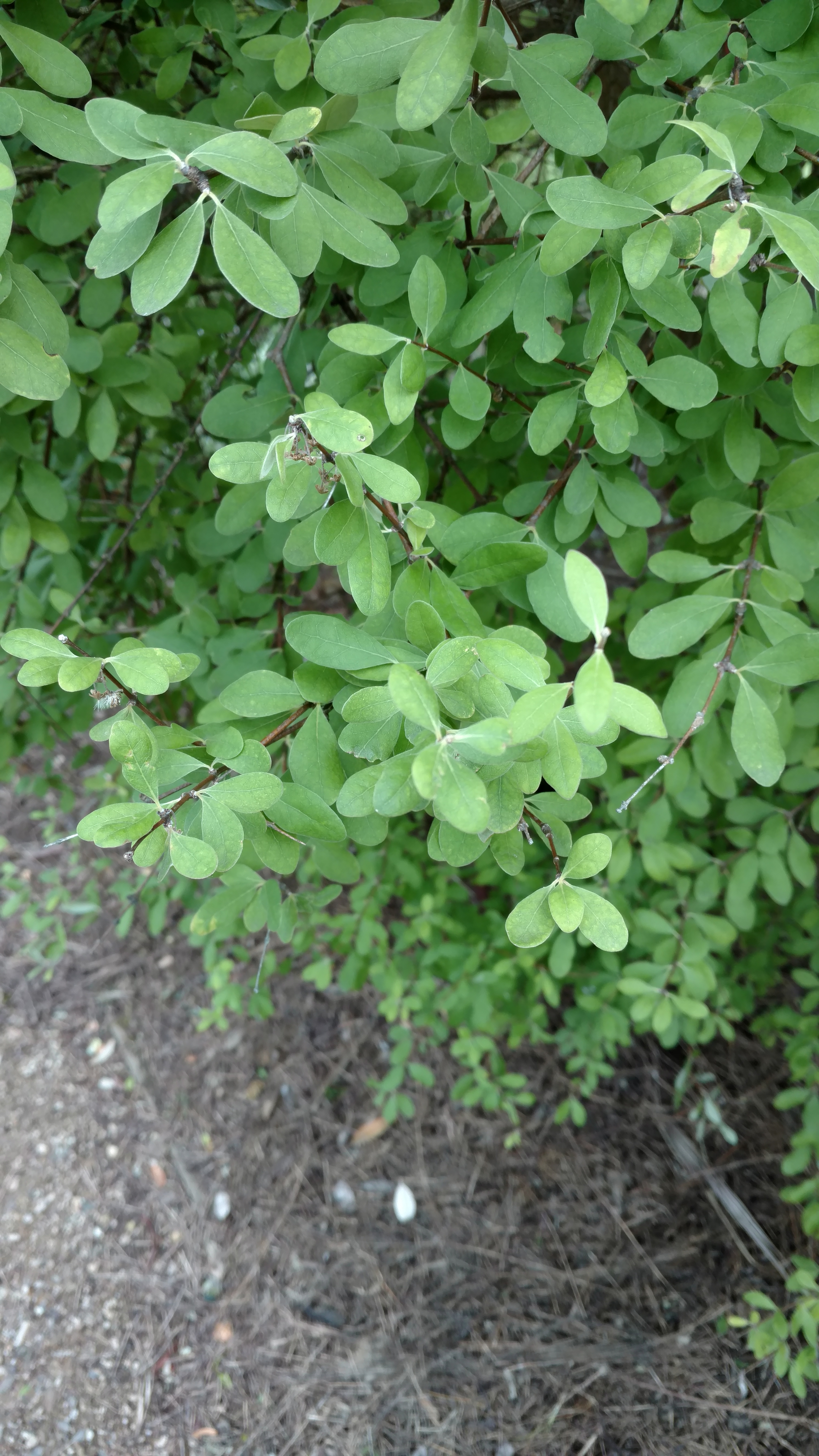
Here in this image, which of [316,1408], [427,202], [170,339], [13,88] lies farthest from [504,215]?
[316,1408]

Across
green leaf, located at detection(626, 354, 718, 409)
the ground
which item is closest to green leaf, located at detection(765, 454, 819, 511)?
green leaf, located at detection(626, 354, 718, 409)

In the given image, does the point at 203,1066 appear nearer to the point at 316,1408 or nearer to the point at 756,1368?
the point at 316,1408

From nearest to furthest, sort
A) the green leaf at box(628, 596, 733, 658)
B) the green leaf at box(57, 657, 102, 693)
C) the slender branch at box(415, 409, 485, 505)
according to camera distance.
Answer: the green leaf at box(57, 657, 102, 693)
the green leaf at box(628, 596, 733, 658)
the slender branch at box(415, 409, 485, 505)

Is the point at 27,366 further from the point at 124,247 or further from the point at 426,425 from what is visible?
the point at 426,425

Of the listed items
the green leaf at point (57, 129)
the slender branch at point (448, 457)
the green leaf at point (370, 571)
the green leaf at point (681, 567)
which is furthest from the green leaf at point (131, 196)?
the green leaf at point (681, 567)

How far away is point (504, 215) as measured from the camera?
3.81 feet

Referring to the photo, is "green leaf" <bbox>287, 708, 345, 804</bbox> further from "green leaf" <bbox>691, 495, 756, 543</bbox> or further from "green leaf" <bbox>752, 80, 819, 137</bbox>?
"green leaf" <bbox>752, 80, 819, 137</bbox>

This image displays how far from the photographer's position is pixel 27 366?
94 cm

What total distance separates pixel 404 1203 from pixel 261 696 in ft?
6.92

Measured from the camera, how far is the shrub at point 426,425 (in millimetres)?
855

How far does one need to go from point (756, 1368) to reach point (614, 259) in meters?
2.58

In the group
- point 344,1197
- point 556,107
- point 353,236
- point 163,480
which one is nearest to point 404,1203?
point 344,1197

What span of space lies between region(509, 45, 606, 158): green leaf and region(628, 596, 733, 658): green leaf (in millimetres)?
560

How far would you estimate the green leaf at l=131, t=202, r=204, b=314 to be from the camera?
88 centimetres
